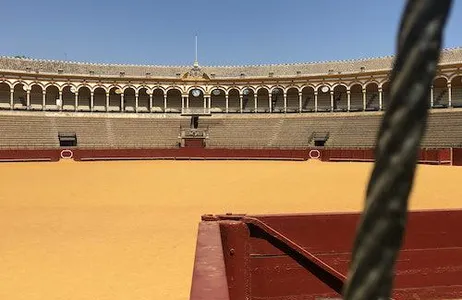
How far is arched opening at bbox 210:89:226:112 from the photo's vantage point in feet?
167

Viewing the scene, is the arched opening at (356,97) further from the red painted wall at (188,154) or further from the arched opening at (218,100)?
the arched opening at (218,100)

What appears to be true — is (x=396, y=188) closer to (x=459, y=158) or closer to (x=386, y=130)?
(x=386, y=130)

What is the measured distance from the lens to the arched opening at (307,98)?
159 ft

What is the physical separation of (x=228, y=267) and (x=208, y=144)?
1565 inches

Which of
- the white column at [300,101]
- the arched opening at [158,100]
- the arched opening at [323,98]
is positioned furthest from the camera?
the arched opening at [158,100]

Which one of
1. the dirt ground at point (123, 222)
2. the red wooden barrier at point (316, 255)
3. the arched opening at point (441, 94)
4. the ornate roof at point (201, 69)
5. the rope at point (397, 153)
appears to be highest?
the ornate roof at point (201, 69)

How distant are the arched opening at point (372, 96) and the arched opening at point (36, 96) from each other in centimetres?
3426

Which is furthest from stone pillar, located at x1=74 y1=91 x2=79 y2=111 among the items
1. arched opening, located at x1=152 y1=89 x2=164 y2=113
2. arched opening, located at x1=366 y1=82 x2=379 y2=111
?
arched opening, located at x1=366 y1=82 x2=379 y2=111

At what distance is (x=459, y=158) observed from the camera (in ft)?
92.9

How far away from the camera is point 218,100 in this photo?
5156cm

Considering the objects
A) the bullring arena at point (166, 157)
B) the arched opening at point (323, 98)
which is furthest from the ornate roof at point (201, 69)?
the arched opening at point (323, 98)

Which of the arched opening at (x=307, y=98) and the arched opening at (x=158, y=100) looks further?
the arched opening at (x=158, y=100)

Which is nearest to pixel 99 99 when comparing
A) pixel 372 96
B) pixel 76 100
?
pixel 76 100

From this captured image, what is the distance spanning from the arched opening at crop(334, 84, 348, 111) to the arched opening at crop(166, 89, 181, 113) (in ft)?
58.0
